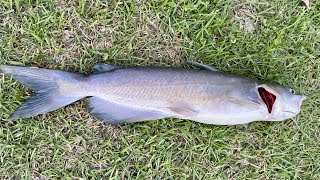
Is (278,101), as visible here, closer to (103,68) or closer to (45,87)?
(103,68)

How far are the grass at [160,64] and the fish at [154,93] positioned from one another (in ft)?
0.65

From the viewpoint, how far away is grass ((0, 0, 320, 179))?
12.8 ft

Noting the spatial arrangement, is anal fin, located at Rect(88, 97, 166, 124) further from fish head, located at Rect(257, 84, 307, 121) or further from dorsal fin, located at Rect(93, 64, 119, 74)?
fish head, located at Rect(257, 84, 307, 121)

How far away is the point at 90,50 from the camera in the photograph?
4.00 metres

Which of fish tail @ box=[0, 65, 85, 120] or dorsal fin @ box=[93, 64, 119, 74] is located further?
dorsal fin @ box=[93, 64, 119, 74]

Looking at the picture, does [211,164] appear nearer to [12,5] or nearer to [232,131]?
[232,131]

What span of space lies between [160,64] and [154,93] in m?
0.41

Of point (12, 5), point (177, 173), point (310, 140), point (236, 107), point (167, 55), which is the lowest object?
point (177, 173)

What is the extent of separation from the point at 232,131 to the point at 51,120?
59.3 inches

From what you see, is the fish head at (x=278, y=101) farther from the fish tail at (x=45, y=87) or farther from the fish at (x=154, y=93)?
the fish tail at (x=45, y=87)

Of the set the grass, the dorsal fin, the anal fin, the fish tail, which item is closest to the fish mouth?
the grass

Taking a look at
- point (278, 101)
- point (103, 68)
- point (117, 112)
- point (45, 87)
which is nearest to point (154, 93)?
point (117, 112)

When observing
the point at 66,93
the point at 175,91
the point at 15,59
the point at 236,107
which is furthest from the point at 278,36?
the point at 15,59

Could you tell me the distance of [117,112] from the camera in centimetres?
383
